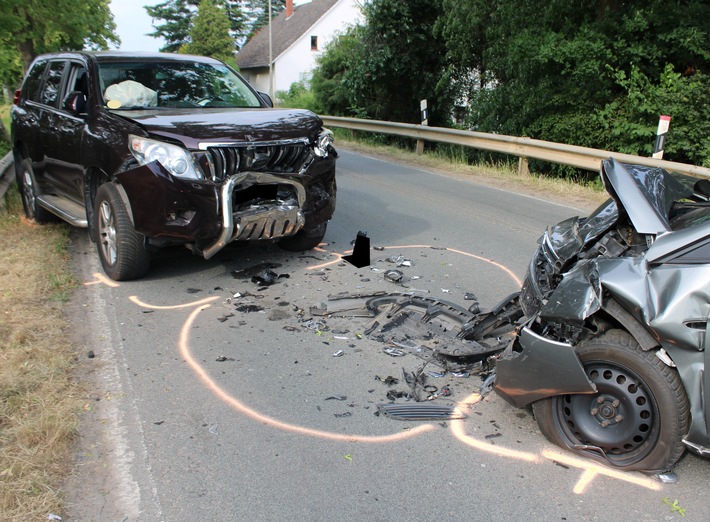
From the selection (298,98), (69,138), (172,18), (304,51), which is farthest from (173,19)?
(69,138)

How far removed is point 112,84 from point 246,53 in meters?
54.5

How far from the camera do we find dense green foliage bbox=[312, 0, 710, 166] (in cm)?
1227

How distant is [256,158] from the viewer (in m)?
5.75

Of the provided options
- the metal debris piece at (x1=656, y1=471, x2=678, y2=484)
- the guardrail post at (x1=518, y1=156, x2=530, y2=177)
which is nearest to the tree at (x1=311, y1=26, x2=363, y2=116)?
the guardrail post at (x1=518, y1=156, x2=530, y2=177)

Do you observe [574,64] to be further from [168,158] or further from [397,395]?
[397,395]

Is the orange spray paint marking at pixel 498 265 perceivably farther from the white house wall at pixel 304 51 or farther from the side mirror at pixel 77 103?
the white house wall at pixel 304 51

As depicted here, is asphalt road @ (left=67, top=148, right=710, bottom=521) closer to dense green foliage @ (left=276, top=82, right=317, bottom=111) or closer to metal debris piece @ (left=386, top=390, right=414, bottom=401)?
metal debris piece @ (left=386, top=390, right=414, bottom=401)

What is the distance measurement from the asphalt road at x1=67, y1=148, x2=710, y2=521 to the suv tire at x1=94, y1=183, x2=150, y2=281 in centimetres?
20


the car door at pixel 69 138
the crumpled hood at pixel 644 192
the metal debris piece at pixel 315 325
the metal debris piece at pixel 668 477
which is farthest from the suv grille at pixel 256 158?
the metal debris piece at pixel 668 477

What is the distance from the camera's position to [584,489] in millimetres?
3197

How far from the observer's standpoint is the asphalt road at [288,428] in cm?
308

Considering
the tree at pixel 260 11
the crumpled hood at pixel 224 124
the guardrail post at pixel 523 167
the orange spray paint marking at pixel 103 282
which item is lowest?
the orange spray paint marking at pixel 103 282

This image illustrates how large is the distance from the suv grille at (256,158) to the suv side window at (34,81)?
144 inches

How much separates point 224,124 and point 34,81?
12.1ft
